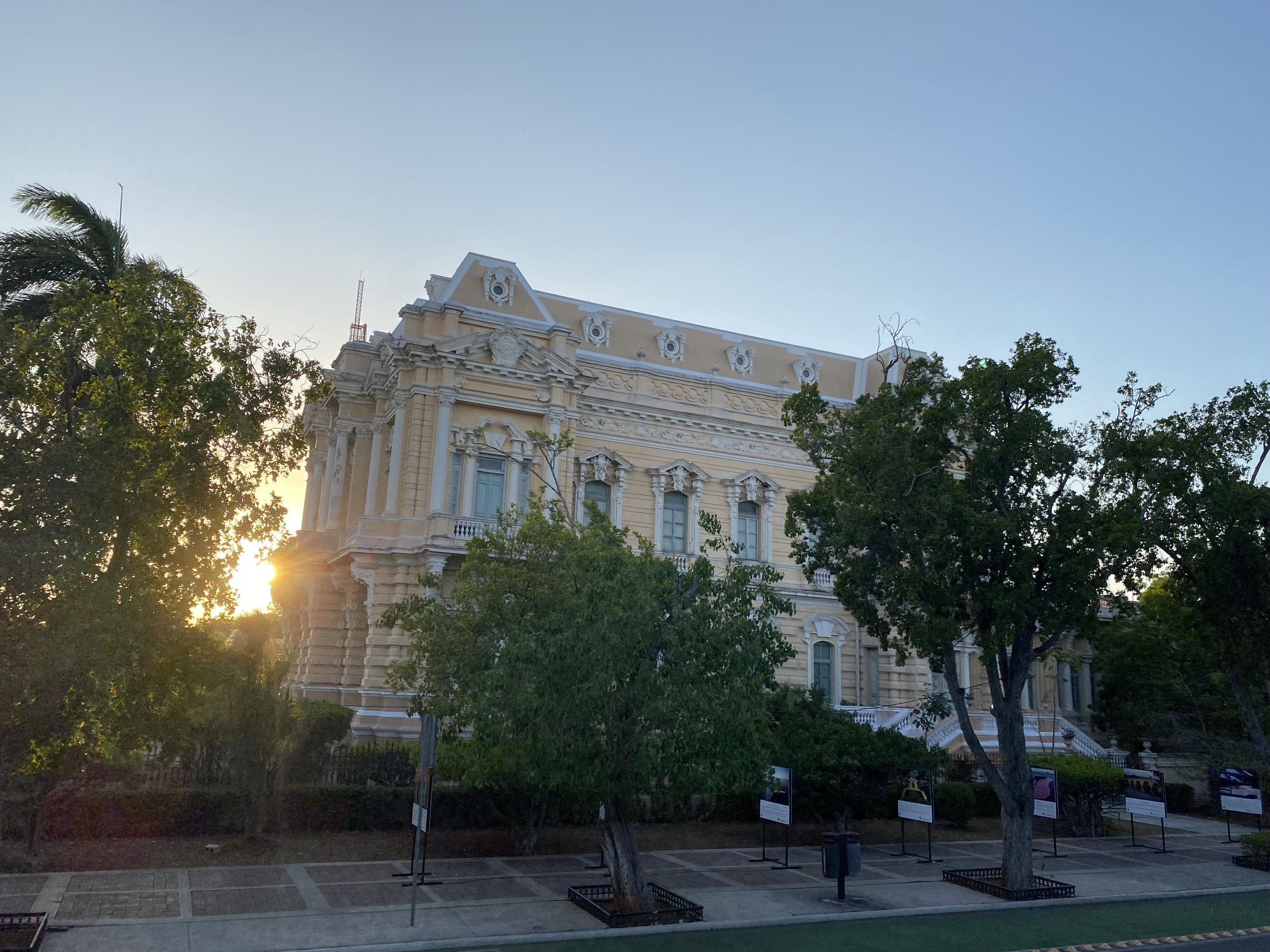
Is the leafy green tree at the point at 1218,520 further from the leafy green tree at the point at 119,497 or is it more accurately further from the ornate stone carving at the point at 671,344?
the ornate stone carving at the point at 671,344

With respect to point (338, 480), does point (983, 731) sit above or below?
A: below

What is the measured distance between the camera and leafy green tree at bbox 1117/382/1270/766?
56.1 ft

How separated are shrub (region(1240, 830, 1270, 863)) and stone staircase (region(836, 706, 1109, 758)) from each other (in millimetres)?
9216

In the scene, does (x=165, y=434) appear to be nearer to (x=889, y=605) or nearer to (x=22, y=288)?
(x=22, y=288)

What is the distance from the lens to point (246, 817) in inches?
680

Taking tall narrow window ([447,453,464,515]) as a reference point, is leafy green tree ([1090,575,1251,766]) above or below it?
below

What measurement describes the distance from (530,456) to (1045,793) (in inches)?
696

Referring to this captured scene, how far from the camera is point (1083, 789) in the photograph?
77.5ft

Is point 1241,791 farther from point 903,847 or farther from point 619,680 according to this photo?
point 619,680

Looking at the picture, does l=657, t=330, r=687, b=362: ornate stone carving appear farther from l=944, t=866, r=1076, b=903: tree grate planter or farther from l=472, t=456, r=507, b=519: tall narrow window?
l=944, t=866, r=1076, b=903: tree grate planter

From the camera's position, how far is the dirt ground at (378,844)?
15484 millimetres

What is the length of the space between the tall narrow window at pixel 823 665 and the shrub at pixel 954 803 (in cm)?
1146

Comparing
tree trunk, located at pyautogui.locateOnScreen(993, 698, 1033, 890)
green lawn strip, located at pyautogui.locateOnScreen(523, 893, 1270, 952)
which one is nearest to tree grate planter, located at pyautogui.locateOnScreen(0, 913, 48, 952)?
green lawn strip, located at pyautogui.locateOnScreen(523, 893, 1270, 952)

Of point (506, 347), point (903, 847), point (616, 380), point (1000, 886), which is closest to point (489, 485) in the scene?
point (506, 347)
